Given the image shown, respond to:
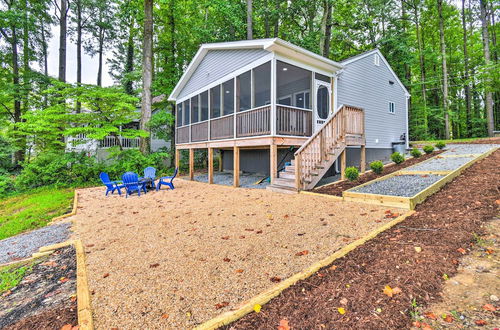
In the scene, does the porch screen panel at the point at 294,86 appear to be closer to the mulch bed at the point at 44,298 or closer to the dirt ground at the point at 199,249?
the dirt ground at the point at 199,249

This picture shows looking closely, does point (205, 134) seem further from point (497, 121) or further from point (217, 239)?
point (497, 121)

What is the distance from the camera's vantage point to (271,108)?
25.4 ft

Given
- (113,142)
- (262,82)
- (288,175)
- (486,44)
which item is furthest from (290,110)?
(486,44)

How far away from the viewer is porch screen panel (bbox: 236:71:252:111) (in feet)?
31.0

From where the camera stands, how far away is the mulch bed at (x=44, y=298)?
2123 millimetres

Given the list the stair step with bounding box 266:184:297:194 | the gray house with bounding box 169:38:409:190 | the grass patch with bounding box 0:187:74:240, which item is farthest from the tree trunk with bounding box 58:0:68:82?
the stair step with bounding box 266:184:297:194

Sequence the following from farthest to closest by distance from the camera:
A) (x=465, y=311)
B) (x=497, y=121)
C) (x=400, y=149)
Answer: (x=497, y=121)
(x=400, y=149)
(x=465, y=311)

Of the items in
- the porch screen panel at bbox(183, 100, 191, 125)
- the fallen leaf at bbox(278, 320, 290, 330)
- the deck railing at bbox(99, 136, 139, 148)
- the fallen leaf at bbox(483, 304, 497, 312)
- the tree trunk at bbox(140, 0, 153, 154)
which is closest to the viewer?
the fallen leaf at bbox(278, 320, 290, 330)

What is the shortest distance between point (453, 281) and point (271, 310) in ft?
6.24

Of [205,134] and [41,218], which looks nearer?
[41,218]

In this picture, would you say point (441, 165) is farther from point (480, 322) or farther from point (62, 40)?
point (62, 40)

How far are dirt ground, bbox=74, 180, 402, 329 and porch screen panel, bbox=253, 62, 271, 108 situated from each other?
217 inches

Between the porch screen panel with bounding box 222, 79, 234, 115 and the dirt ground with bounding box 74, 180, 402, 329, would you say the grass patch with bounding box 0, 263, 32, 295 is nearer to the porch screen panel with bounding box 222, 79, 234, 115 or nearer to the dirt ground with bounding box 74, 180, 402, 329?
the dirt ground with bounding box 74, 180, 402, 329

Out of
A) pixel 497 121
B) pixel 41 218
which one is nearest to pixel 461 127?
pixel 497 121
